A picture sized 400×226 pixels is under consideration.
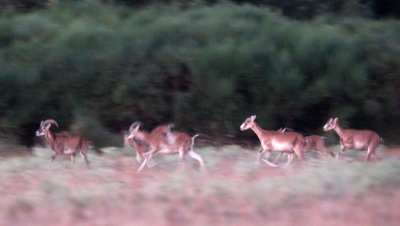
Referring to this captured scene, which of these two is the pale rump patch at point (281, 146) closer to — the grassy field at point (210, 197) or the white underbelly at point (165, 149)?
the grassy field at point (210, 197)

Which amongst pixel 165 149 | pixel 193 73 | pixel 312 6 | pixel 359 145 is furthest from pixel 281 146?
pixel 312 6

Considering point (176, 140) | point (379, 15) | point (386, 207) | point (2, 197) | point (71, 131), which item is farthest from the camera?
point (379, 15)

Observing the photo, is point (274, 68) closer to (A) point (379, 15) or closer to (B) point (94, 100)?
(B) point (94, 100)

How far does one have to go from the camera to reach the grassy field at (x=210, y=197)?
28.9ft

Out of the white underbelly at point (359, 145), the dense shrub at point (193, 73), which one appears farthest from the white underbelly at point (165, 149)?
the white underbelly at point (359, 145)

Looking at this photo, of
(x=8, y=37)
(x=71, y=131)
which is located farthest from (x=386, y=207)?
(x=8, y=37)

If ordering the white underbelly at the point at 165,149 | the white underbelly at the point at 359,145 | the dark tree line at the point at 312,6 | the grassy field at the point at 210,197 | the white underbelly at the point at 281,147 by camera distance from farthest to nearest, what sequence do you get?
the dark tree line at the point at 312,6, the white underbelly at the point at 359,145, the white underbelly at the point at 281,147, the white underbelly at the point at 165,149, the grassy field at the point at 210,197

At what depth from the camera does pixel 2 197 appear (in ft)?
33.4

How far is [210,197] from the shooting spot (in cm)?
946

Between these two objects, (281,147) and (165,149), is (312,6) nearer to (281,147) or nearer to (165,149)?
(281,147)

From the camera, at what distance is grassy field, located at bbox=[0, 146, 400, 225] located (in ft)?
28.9

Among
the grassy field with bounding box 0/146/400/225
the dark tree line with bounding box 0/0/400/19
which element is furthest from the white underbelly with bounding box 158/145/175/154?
the dark tree line with bounding box 0/0/400/19

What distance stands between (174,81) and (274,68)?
2307 mm

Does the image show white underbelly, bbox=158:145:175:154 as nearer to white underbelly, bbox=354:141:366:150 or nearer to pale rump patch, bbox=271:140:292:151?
pale rump patch, bbox=271:140:292:151
